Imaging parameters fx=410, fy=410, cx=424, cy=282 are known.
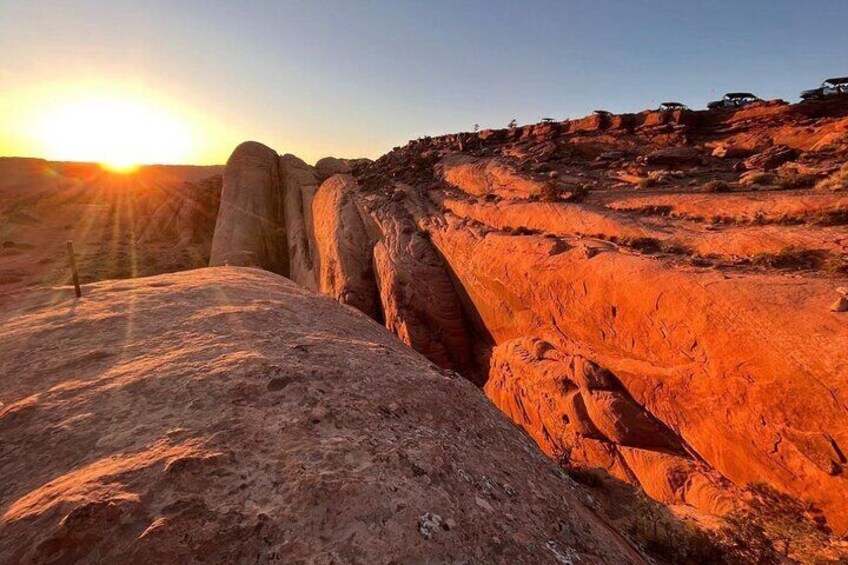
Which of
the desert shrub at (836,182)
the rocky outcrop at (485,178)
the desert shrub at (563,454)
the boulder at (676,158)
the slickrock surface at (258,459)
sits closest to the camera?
the slickrock surface at (258,459)

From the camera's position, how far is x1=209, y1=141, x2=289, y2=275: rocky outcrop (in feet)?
95.4

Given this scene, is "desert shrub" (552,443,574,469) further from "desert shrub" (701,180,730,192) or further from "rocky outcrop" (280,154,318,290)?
"rocky outcrop" (280,154,318,290)

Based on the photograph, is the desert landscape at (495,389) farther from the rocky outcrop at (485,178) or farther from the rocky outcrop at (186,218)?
the rocky outcrop at (186,218)

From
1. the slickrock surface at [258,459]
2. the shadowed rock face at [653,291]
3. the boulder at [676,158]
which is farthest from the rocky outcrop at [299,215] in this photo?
the boulder at [676,158]

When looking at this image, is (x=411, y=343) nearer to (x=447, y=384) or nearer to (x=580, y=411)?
(x=580, y=411)

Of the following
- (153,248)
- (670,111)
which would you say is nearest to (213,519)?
(670,111)

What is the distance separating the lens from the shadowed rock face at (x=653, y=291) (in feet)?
24.4

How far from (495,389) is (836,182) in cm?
1113

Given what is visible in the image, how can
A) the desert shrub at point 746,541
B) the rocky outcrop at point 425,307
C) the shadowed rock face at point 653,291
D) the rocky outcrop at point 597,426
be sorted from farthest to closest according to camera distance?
the rocky outcrop at point 425,307 → the rocky outcrop at point 597,426 → the shadowed rock face at point 653,291 → the desert shrub at point 746,541

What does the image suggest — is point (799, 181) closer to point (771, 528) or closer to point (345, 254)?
point (771, 528)

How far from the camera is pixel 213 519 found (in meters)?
3.63

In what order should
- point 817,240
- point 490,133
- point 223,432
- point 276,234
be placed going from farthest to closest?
point 276,234
point 490,133
point 817,240
point 223,432

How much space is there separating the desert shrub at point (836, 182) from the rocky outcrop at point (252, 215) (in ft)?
91.5

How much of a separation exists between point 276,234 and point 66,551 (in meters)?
31.6
